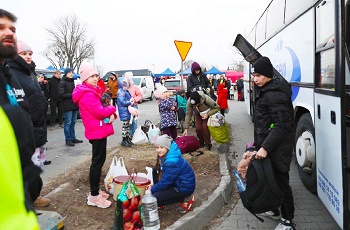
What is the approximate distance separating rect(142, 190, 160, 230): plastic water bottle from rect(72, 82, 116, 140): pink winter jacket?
110 centimetres

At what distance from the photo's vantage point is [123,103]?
26.0 ft

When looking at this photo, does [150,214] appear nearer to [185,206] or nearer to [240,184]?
[185,206]

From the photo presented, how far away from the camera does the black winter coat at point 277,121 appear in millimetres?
3449

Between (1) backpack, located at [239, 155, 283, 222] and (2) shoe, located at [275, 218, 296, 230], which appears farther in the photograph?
(2) shoe, located at [275, 218, 296, 230]

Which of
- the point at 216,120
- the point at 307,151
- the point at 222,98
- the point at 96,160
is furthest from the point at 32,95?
the point at 222,98

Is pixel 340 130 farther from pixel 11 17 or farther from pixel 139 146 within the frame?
pixel 139 146

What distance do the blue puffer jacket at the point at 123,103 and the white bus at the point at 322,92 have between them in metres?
3.69

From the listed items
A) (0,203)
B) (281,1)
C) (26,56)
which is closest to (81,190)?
(26,56)

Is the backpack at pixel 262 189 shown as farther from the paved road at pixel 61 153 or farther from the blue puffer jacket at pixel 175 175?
the paved road at pixel 61 153

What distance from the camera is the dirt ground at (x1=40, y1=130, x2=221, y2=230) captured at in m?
3.97

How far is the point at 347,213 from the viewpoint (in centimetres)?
300

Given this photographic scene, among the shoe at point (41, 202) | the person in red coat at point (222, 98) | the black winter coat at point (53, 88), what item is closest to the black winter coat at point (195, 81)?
the person in red coat at point (222, 98)

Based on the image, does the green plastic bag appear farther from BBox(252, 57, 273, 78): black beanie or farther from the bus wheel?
BBox(252, 57, 273, 78): black beanie

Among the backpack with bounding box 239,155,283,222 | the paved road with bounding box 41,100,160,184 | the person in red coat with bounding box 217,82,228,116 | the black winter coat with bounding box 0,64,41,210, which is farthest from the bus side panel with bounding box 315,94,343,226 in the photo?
the person in red coat with bounding box 217,82,228,116
